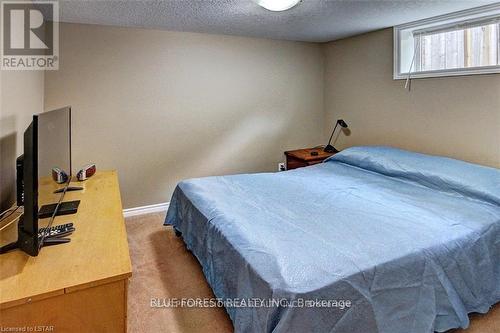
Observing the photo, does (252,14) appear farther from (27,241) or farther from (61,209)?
(27,241)

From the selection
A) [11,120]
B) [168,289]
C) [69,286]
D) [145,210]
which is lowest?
[168,289]

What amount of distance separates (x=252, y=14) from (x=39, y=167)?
6.99 feet

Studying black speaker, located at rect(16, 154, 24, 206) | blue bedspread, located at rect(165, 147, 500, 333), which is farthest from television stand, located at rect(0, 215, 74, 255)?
blue bedspread, located at rect(165, 147, 500, 333)

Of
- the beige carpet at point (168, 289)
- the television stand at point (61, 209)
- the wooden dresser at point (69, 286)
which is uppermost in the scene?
the television stand at point (61, 209)

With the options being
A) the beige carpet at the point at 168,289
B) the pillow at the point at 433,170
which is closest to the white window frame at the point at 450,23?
the pillow at the point at 433,170

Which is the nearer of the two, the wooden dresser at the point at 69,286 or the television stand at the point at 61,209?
the wooden dresser at the point at 69,286

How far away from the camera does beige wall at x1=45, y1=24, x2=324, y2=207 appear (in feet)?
10.2

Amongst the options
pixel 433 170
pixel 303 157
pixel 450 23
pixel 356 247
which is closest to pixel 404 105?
pixel 450 23

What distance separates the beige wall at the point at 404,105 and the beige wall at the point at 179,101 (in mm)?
437

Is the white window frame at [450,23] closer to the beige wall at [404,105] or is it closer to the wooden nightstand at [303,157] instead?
the beige wall at [404,105]

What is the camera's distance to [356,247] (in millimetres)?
1553

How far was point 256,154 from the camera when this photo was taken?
4047 millimetres

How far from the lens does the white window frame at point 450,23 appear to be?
248 centimetres

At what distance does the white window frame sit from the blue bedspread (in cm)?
80
